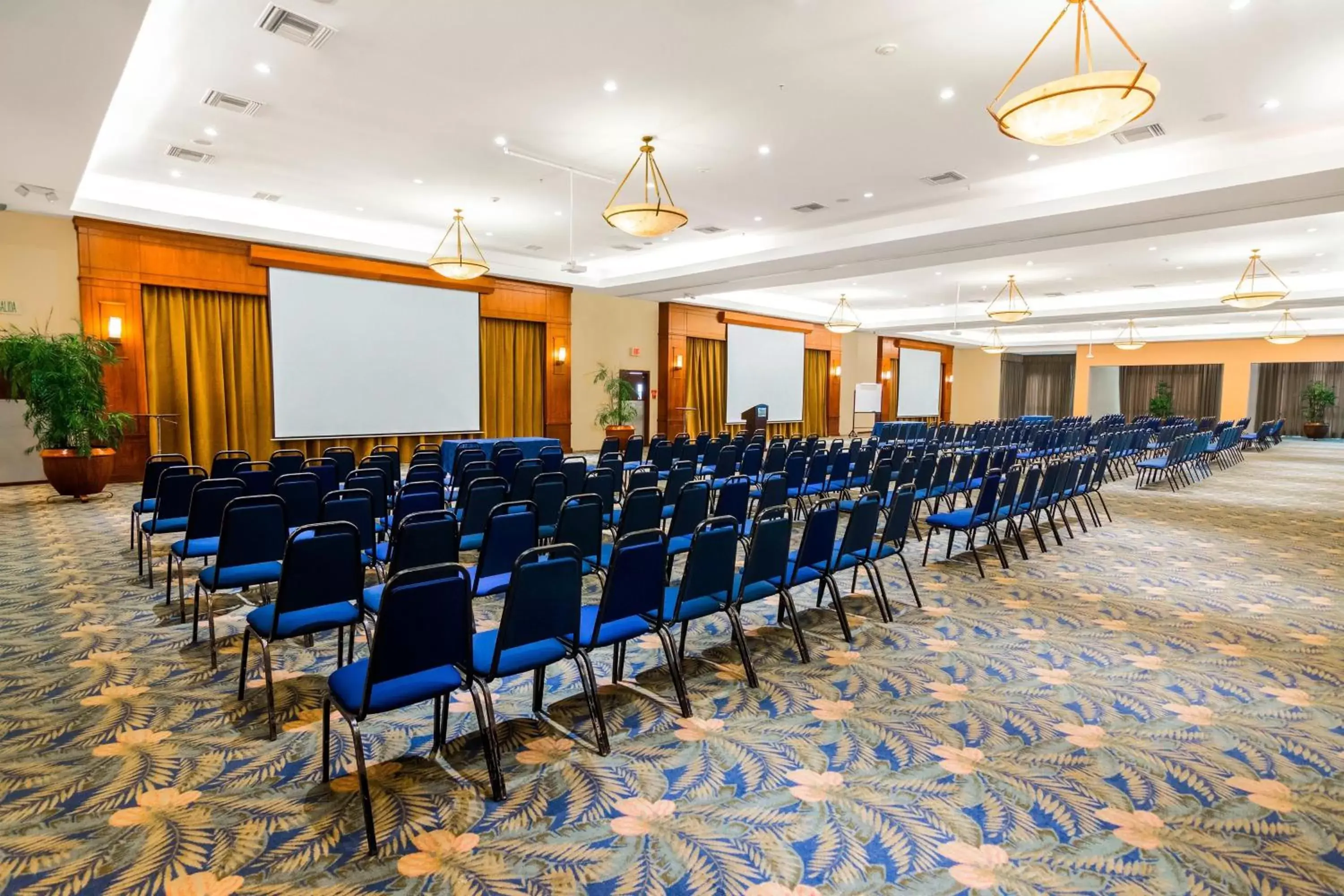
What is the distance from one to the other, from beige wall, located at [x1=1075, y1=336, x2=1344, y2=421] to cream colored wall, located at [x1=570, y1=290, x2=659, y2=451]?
19502 mm

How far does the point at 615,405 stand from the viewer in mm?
17141

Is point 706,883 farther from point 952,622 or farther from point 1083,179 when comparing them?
point 1083,179

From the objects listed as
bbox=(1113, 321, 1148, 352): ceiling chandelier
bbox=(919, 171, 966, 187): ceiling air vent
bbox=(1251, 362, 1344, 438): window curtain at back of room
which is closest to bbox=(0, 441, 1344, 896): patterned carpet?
bbox=(919, 171, 966, 187): ceiling air vent

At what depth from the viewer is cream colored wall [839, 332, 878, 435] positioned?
24.2 meters

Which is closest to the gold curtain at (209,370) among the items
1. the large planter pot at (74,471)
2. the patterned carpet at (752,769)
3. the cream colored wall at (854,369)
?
the large planter pot at (74,471)

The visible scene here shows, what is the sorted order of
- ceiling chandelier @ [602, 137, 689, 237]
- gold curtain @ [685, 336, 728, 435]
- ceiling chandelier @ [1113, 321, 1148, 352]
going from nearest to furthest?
ceiling chandelier @ [602, 137, 689, 237] → gold curtain @ [685, 336, 728, 435] → ceiling chandelier @ [1113, 321, 1148, 352]

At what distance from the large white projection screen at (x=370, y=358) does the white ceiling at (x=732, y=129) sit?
95 centimetres

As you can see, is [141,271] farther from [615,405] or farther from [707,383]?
[707,383]

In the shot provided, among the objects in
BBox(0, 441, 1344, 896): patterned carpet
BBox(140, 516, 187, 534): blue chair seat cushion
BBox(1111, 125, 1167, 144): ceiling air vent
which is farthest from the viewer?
BBox(1111, 125, 1167, 144): ceiling air vent

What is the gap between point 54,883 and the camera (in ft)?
7.34

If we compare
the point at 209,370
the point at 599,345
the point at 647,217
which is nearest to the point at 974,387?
the point at 599,345

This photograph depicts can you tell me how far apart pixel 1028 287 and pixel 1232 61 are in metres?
12.3

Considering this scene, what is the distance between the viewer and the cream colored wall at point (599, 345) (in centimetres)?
1650

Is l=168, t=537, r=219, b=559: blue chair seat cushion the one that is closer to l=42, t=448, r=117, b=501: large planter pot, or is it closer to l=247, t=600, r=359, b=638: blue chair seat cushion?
l=247, t=600, r=359, b=638: blue chair seat cushion
